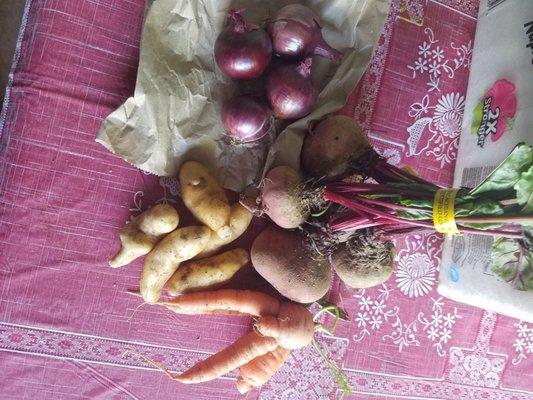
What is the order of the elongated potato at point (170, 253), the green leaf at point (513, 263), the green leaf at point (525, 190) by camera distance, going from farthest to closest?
1. the elongated potato at point (170, 253)
2. the green leaf at point (513, 263)
3. the green leaf at point (525, 190)

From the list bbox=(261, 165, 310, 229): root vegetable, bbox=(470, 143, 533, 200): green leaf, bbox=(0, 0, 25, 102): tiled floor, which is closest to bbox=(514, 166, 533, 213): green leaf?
bbox=(470, 143, 533, 200): green leaf

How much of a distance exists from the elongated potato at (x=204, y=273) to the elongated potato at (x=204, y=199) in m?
0.07

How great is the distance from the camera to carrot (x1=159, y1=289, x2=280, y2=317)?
974 millimetres

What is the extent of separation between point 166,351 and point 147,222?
0.30 m

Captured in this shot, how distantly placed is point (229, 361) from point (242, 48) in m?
0.64

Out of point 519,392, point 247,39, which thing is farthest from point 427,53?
point 519,392

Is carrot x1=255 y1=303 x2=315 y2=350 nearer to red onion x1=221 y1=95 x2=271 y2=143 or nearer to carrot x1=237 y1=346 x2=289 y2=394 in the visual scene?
carrot x1=237 y1=346 x2=289 y2=394

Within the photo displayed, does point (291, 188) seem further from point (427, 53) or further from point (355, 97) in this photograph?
point (427, 53)

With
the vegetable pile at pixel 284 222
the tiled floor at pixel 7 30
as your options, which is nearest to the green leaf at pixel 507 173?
the vegetable pile at pixel 284 222

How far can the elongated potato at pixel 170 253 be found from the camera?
36.3 inches

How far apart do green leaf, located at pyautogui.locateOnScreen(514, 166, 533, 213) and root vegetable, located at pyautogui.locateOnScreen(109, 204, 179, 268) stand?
60cm

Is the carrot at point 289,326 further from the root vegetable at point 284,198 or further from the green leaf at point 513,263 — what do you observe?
the green leaf at point 513,263

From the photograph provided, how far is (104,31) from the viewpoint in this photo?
3.18 ft

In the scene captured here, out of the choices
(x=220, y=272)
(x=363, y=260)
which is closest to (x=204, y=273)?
(x=220, y=272)
